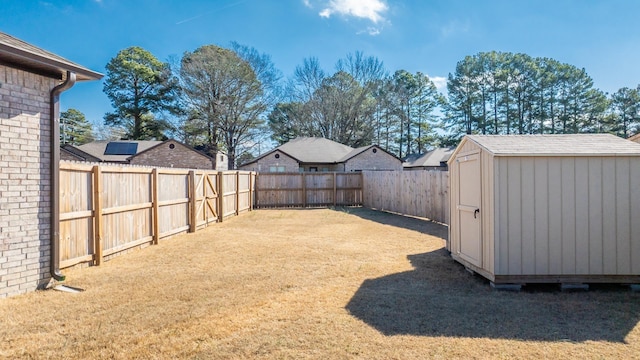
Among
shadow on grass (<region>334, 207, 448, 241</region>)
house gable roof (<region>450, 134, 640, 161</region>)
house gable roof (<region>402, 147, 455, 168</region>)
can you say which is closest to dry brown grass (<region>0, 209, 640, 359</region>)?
house gable roof (<region>450, 134, 640, 161</region>)

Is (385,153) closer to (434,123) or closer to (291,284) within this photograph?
(434,123)

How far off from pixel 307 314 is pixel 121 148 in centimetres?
3009

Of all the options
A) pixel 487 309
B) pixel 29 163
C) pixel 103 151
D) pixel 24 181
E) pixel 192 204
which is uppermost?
pixel 103 151

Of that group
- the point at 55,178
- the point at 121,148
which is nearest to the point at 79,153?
the point at 121,148

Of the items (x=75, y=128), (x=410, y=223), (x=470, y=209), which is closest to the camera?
(x=470, y=209)

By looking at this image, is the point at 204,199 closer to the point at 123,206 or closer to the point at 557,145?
the point at 123,206

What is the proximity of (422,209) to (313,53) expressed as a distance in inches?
1159

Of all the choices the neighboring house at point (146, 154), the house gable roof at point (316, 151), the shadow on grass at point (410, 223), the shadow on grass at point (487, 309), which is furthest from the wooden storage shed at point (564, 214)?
the neighboring house at point (146, 154)

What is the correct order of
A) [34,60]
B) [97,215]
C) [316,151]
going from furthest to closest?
1. [316,151]
2. [97,215]
3. [34,60]

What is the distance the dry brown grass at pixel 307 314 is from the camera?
2.93m

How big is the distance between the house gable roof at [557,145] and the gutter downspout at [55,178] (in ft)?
19.8

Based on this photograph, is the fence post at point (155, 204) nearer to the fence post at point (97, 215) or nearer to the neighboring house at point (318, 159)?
the fence post at point (97, 215)

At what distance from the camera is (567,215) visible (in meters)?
4.54

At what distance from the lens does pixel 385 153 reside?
89.0 ft
